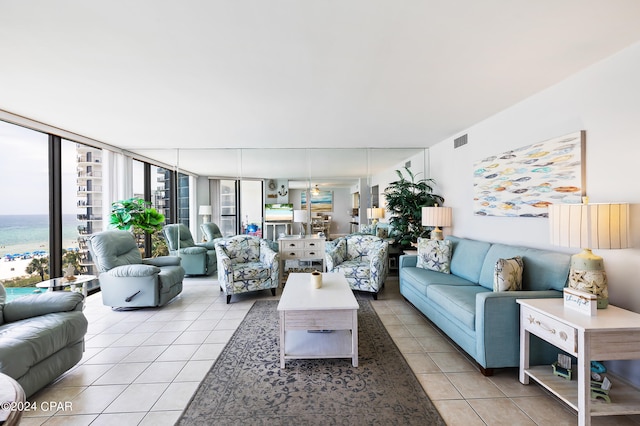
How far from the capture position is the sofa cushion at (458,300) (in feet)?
7.60

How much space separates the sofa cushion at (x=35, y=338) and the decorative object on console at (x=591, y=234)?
3.76 meters

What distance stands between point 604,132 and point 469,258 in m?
1.72

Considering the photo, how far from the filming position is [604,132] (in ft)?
7.18

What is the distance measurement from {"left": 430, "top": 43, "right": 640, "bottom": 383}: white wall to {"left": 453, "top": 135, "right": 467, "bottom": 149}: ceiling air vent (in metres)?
0.86

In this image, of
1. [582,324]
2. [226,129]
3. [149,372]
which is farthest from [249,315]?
[582,324]

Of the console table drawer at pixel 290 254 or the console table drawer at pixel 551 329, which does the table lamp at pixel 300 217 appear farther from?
the console table drawer at pixel 551 329

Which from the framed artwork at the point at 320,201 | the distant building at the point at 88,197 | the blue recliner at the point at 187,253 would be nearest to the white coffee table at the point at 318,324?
the framed artwork at the point at 320,201

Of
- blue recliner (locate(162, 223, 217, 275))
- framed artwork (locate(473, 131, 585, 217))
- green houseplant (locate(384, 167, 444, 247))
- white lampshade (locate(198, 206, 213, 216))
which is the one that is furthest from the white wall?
white lampshade (locate(198, 206, 213, 216))

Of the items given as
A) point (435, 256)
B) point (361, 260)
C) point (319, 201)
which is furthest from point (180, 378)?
point (319, 201)

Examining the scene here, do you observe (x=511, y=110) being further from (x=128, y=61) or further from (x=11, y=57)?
(x=11, y=57)

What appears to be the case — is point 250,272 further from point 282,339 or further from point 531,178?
point 531,178

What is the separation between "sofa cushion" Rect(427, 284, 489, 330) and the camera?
2318 millimetres

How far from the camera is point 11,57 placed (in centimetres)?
211

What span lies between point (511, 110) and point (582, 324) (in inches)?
98.7
